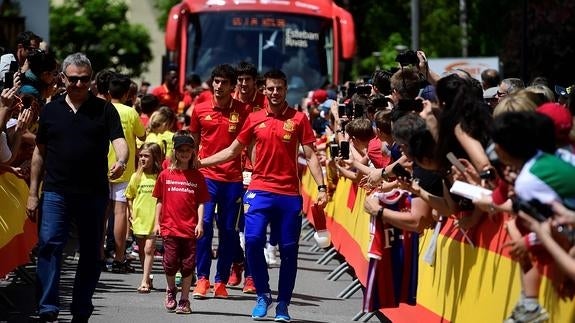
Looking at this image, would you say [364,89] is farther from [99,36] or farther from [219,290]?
[99,36]

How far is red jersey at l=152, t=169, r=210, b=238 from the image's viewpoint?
13.3m

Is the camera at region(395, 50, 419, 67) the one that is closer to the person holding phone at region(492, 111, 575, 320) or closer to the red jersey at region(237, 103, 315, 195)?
the red jersey at region(237, 103, 315, 195)

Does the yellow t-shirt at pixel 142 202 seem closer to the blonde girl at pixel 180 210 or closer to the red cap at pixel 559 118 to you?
the blonde girl at pixel 180 210

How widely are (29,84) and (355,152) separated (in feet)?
10.0

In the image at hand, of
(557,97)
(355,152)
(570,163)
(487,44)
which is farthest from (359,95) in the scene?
(487,44)

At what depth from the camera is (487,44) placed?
56.5 metres

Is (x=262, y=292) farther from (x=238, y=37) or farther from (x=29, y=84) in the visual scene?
(x=238, y=37)

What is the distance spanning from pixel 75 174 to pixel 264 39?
1712 cm

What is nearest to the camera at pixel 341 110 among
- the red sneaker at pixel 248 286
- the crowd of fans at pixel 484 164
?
the red sneaker at pixel 248 286

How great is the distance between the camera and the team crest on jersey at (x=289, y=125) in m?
13.2

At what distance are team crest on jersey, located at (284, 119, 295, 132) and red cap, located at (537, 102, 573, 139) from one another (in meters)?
4.99

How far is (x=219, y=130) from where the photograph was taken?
14.6 metres

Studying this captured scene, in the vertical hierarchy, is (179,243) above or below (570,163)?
below

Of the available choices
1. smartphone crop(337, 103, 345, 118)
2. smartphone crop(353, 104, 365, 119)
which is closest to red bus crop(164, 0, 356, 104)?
smartphone crop(337, 103, 345, 118)
